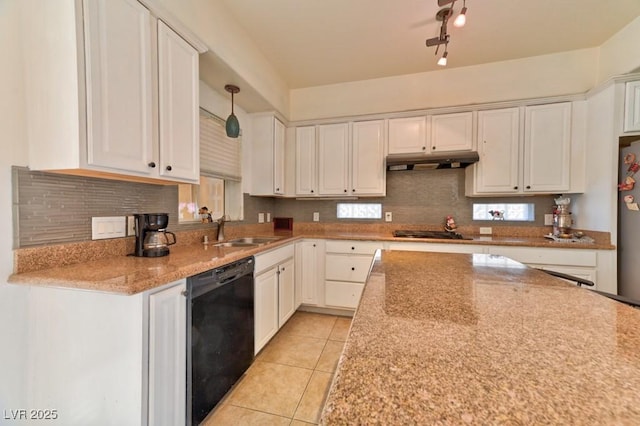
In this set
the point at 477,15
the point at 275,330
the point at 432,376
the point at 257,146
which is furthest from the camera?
the point at 257,146

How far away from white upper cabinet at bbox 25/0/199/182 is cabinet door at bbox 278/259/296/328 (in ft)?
4.48

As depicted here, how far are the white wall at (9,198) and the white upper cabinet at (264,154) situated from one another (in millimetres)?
1866

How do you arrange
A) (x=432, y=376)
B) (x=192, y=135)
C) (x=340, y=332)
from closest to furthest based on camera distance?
(x=432, y=376) < (x=192, y=135) < (x=340, y=332)

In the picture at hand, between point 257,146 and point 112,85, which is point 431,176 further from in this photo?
point 112,85

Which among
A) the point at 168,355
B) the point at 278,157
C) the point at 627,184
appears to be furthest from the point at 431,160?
the point at 168,355

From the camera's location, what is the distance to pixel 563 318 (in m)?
0.69

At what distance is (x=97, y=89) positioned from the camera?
1116 millimetres

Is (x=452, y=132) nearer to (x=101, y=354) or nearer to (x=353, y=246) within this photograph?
(x=353, y=246)

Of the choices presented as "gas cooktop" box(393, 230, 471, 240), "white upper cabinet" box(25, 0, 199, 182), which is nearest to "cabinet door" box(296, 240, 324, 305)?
"gas cooktop" box(393, 230, 471, 240)

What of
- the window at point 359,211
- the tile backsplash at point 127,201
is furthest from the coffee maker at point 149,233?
the window at point 359,211

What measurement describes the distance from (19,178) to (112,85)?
57 cm

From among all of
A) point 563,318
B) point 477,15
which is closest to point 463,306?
point 563,318

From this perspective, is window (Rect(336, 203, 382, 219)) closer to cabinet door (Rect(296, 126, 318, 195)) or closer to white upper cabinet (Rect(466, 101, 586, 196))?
cabinet door (Rect(296, 126, 318, 195))

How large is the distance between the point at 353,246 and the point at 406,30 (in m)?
2.05
